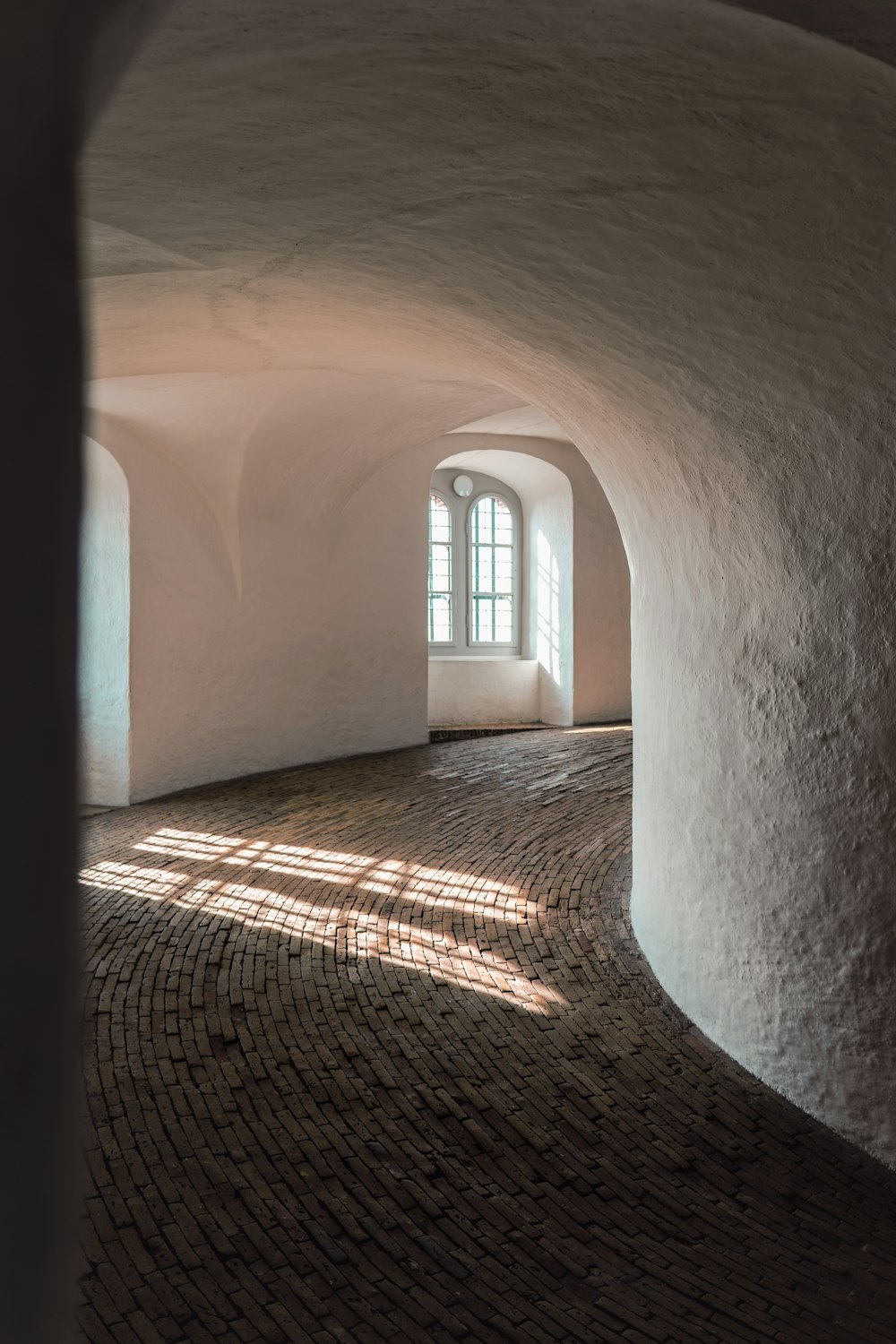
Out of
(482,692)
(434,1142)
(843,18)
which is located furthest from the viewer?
(482,692)

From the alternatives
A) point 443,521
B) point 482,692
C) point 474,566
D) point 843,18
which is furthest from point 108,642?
point 843,18

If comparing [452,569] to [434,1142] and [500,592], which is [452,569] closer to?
[500,592]

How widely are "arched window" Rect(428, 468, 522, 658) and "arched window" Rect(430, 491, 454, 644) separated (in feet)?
0.04

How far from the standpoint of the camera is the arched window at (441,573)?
16750 millimetres

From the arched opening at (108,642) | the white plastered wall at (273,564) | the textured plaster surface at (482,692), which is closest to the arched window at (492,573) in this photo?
the textured plaster surface at (482,692)

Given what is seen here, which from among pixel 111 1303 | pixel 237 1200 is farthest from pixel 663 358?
pixel 111 1303

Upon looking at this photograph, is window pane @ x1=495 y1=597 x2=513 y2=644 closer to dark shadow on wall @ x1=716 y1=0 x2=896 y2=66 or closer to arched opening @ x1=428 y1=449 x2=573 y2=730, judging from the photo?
arched opening @ x1=428 y1=449 x2=573 y2=730

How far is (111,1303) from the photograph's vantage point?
3.22 metres

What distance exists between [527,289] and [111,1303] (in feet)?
13.1

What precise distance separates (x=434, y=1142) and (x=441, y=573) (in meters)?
13.0

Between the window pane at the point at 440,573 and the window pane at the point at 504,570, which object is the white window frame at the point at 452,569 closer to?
the window pane at the point at 440,573

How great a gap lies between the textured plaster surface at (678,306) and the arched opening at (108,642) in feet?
14.0

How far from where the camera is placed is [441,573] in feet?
55.1

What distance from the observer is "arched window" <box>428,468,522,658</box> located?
16766 mm
